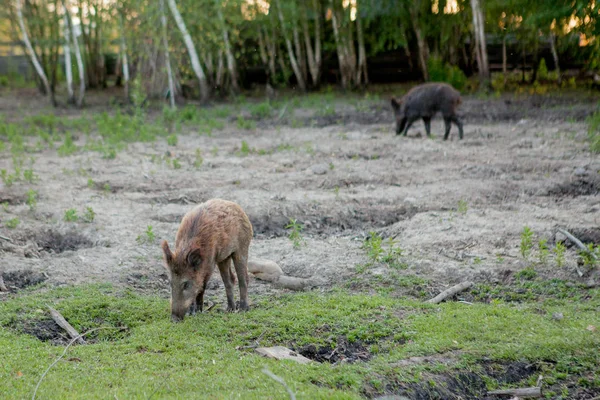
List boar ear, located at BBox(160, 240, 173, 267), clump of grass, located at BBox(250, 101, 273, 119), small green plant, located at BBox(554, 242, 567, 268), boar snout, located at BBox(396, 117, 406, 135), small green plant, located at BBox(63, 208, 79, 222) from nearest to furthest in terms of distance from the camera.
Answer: boar ear, located at BBox(160, 240, 173, 267), small green plant, located at BBox(554, 242, 567, 268), small green plant, located at BBox(63, 208, 79, 222), boar snout, located at BBox(396, 117, 406, 135), clump of grass, located at BBox(250, 101, 273, 119)

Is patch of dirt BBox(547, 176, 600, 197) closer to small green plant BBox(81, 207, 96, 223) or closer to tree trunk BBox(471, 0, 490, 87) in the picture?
small green plant BBox(81, 207, 96, 223)

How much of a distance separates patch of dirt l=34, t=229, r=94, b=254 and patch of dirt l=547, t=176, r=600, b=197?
614 centimetres

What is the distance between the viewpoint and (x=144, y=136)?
15.3 metres

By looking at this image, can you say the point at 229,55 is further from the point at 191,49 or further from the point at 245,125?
the point at 245,125

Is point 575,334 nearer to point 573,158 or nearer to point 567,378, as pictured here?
point 567,378

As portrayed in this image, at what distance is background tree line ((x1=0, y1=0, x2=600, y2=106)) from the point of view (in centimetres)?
2006

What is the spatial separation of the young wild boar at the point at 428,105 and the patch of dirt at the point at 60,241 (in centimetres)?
826

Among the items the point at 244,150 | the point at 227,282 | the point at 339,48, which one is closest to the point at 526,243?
the point at 227,282

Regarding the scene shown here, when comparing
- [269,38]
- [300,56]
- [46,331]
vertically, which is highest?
[269,38]

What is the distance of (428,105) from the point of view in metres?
15.2

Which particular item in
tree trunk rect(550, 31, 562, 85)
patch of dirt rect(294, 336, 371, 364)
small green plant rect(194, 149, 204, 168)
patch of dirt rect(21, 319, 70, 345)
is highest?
tree trunk rect(550, 31, 562, 85)

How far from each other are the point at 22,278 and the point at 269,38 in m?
17.6

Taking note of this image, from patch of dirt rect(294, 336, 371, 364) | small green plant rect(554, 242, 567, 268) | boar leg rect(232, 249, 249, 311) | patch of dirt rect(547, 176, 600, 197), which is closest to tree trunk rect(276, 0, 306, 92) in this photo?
patch of dirt rect(547, 176, 600, 197)

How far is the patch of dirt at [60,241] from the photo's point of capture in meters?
8.59
